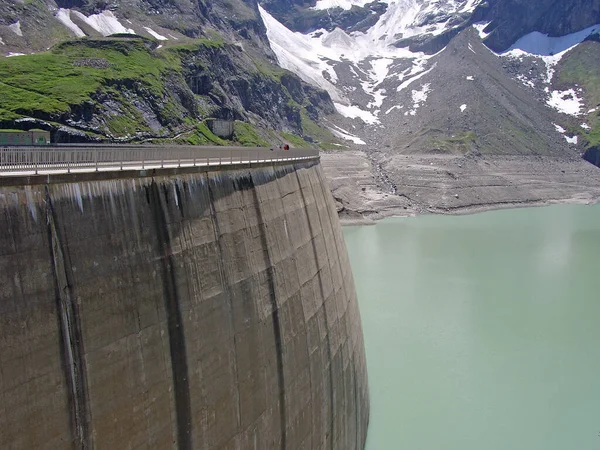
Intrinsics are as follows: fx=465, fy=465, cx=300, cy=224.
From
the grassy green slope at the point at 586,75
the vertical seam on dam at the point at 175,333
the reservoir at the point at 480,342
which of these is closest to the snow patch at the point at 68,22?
the reservoir at the point at 480,342

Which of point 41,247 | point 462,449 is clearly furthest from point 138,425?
point 462,449

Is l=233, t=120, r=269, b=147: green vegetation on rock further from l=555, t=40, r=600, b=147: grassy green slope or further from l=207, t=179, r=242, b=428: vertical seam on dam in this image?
l=555, t=40, r=600, b=147: grassy green slope

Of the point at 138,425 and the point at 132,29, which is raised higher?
the point at 132,29

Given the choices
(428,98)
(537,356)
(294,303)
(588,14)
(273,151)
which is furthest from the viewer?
(588,14)

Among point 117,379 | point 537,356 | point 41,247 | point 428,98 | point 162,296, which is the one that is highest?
point 428,98

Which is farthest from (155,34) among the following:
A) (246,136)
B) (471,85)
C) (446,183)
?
(471,85)

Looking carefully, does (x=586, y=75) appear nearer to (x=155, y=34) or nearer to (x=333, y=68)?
(x=333, y=68)

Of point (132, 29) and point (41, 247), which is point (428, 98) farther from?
point (41, 247)

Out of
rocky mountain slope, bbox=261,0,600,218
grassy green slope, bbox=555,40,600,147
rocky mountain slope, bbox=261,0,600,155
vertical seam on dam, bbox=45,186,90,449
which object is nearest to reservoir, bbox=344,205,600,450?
vertical seam on dam, bbox=45,186,90,449
